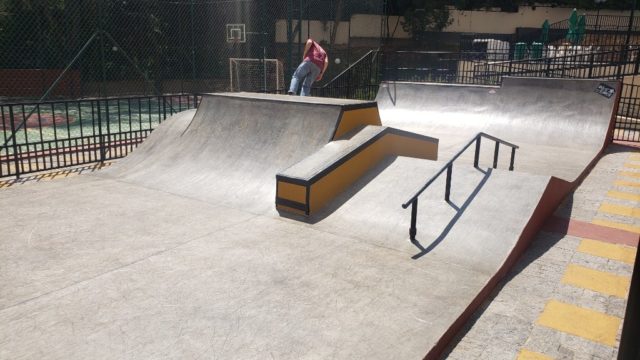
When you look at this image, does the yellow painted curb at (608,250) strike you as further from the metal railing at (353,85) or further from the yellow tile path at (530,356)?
the metal railing at (353,85)

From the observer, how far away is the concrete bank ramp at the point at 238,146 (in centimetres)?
726

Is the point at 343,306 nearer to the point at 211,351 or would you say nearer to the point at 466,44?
the point at 211,351

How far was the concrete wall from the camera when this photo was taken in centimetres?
3161

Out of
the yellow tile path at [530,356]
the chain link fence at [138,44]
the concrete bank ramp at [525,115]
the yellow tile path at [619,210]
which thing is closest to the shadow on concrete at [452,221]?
the yellow tile path at [530,356]

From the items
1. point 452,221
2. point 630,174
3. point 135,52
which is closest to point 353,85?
point 630,174

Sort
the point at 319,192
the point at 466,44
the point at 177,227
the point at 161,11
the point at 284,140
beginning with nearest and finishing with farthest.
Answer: the point at 177,227, the point at 319,192, the point at 284,140, the point at 161,11, the point at 466,44

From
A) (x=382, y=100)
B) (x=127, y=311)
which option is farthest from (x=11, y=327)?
(x=382, y=100)

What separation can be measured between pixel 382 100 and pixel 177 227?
36.7 feet

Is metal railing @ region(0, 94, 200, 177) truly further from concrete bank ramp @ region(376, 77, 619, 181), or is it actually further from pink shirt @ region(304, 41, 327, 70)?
concrete bank ramp @ region(376, 77, 619, 181)

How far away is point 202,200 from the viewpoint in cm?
695

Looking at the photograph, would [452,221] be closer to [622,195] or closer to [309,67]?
[622,195]

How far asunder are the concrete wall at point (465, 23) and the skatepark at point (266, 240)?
23.3 metres

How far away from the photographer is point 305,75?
11375 millimetres

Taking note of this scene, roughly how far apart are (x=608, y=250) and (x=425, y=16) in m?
33.7
